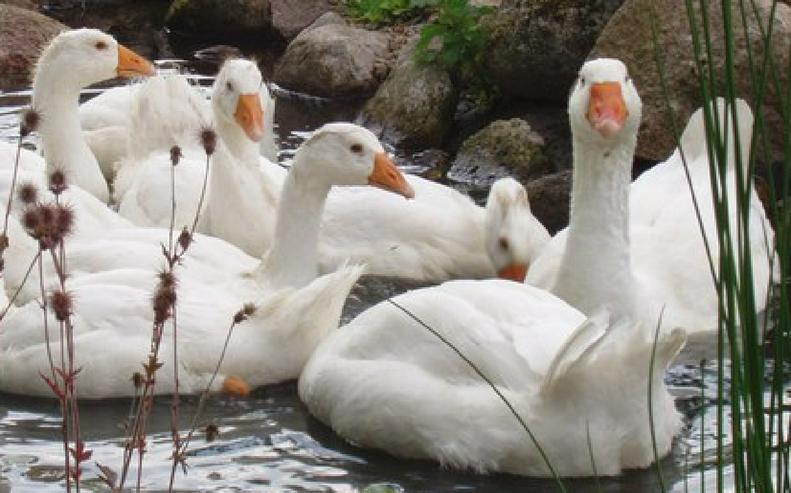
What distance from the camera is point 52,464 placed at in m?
5.98

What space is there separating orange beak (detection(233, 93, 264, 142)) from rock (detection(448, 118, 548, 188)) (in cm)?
220

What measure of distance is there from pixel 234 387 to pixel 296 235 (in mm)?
877

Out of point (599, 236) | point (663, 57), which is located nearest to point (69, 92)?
point (663, 57)

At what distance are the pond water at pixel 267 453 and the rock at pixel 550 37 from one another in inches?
163

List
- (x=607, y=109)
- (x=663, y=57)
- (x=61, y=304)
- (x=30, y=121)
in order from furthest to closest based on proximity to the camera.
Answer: (x=663, y=57) < (x=607, y=109) < (x=30, y=121) < (x=61, y=304)

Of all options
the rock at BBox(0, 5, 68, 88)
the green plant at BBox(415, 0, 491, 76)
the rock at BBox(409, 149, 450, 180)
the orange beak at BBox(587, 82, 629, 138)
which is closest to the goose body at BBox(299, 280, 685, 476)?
the orange beak at BBox(587, 82, 629, 138)

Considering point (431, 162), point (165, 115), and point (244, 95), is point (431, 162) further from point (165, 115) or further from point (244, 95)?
point (244, 95)

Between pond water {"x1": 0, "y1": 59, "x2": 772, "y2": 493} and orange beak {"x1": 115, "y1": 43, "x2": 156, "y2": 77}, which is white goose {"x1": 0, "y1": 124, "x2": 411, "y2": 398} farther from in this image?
orange beak {"x1": 115, "y1": 43, "x2": 156, "y2": 77}

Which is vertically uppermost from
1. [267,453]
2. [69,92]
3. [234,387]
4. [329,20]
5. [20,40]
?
[329,20]

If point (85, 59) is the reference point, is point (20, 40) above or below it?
above

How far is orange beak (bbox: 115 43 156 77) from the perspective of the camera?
983 cm

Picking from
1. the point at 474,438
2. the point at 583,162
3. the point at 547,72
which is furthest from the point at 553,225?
the point at 474,438

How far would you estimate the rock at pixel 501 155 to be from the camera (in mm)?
10438

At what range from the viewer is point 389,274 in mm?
8586
